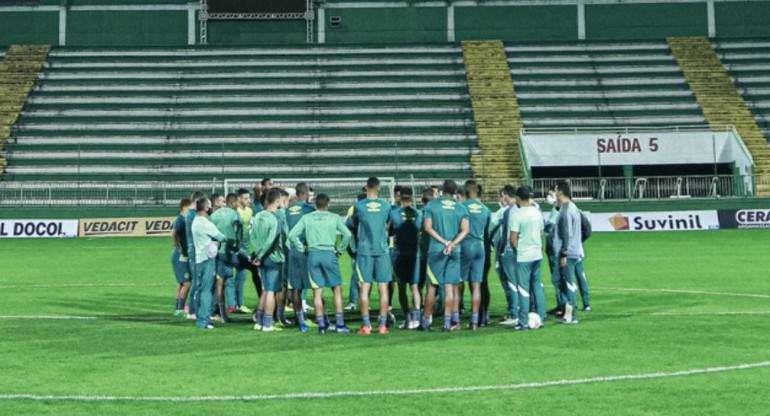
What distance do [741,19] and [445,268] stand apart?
48.5m

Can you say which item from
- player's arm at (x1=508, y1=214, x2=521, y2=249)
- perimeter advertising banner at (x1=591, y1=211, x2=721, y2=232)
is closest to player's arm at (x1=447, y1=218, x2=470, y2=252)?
player's arm at (x1=508, y1=214, x2=521, y2=249)

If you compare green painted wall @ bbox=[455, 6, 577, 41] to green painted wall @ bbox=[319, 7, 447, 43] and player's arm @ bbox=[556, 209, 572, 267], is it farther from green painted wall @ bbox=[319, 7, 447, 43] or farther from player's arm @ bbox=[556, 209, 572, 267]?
player's arm @ bbox=[556, 209, 572, 267]

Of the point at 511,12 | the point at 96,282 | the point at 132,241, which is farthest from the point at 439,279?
the point at 511,12

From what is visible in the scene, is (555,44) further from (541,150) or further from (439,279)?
(439,279)

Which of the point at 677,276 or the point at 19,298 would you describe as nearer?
the point at 19,298

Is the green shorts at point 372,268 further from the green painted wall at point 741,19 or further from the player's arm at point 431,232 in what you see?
the green painted wall at point 741,19

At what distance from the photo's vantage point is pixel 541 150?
1679 inches

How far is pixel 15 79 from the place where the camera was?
51469mm

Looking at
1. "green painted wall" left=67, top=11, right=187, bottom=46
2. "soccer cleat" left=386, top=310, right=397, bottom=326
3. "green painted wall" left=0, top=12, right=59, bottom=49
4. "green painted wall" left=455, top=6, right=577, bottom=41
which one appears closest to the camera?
"soccer cleat" left=386, top=310, right=397, bottom=326

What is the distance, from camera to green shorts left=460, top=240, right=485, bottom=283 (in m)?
14.2

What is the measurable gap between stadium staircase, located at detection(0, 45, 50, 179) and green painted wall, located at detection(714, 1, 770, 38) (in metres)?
40.1

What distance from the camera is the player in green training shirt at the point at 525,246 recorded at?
13.9m

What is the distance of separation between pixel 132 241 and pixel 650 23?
113 feet

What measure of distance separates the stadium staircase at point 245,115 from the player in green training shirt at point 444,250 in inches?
1140
